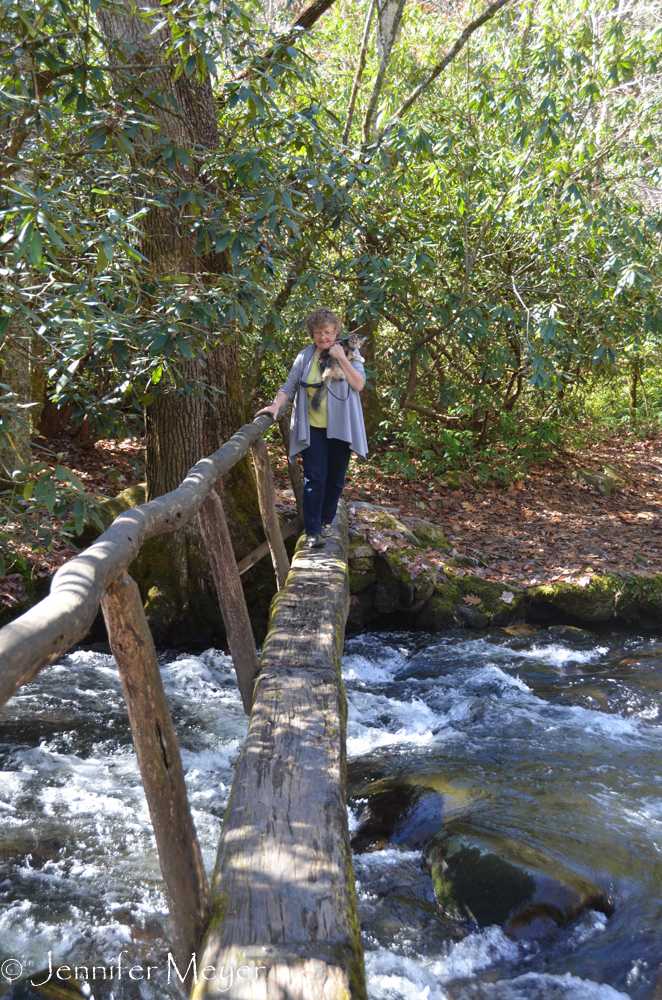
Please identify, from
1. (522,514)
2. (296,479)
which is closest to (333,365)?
(296,479)

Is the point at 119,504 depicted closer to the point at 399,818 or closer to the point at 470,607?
the point at 470,607

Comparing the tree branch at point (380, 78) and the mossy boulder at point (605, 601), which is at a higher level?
the tree branch at point (380, 78)

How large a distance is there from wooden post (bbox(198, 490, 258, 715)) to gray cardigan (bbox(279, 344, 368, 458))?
103 cm

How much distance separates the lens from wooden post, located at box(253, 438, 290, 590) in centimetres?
550

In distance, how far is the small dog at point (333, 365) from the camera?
195 inches

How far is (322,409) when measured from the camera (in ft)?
16.9

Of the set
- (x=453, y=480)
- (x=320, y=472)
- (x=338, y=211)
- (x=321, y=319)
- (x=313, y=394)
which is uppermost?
(x=338, y=211)

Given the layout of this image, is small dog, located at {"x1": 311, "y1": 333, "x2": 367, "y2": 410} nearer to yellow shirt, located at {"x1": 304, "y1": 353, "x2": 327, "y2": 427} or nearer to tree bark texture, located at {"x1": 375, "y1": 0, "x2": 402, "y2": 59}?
yellow shirt, located at {"x1": 304, "y1": 353, "x2": 327, "y2": 427}

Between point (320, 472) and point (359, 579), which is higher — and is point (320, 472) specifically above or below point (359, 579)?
above

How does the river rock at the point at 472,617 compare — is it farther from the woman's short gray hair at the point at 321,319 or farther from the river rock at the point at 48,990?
the river rock at the point at 48,990

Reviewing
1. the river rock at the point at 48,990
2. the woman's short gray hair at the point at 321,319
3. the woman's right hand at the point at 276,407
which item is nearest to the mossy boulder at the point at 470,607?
the woman's right hand at the point at 276,407

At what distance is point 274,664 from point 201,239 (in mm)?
2989

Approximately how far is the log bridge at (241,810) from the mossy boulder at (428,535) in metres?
4.70

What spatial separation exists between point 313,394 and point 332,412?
0.20 m
